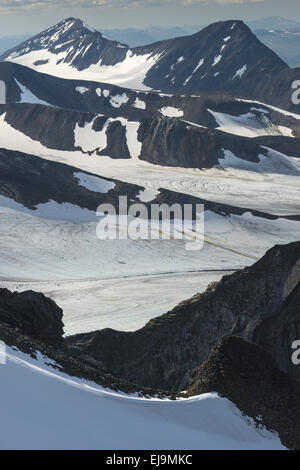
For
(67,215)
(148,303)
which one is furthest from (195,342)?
(67,215)

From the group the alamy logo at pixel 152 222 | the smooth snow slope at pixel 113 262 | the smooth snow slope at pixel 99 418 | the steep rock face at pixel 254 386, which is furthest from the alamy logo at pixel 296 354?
the alamy logo at pixel 152 222

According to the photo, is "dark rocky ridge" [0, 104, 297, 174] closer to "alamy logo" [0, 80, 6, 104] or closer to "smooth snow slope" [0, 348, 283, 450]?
"alamy logo" [0, 80, 6, 104]

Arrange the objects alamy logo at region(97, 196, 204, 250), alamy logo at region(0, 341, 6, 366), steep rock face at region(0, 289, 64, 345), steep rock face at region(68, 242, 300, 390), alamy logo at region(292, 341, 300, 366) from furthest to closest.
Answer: alamy logo at region(97, 196, 204, 250) < alamy logo at region(292, 341, 300, 366) < steep rock face at region(68, 242, 300, 390) < steep rock face at region(0, 289, 64, 345) < alamy logo at region(0, 341, 6, 366)

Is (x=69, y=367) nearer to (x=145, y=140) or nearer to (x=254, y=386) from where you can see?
(x=254, y=386)

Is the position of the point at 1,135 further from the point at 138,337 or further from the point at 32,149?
the point at 138,337

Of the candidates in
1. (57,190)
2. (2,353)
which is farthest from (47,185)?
(2,353)

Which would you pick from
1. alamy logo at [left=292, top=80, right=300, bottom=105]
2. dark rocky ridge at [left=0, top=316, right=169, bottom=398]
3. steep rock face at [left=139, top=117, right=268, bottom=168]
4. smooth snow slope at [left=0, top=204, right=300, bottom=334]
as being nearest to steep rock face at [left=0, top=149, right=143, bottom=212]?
smooth snow slope at [left=0, top=204, right=300, bottom=334]

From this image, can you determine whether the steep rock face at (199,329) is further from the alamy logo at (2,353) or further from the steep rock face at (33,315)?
the alamy logo at (2,353)
